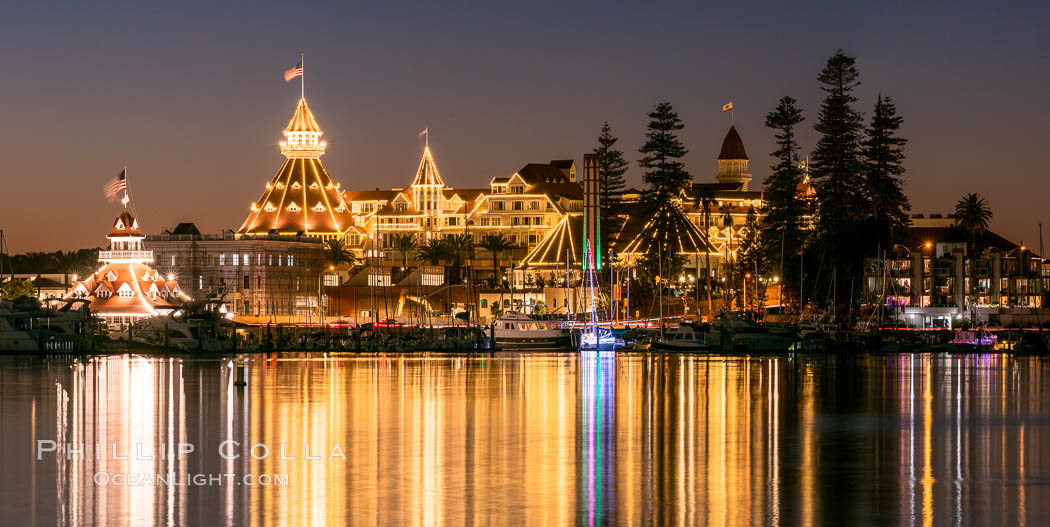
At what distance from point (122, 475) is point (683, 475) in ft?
36.5

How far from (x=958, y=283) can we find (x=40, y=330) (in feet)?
257

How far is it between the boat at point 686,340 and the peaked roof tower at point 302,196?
281 ft

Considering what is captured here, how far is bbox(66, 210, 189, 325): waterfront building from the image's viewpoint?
12862 centimetres

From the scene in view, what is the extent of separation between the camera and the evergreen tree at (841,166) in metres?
117

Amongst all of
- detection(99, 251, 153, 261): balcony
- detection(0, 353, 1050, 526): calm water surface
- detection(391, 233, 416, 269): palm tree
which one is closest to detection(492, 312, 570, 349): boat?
detection(0, 353, 1050, 526): calm water surface

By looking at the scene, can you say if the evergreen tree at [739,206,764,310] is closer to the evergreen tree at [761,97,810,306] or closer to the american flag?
the evergreen tree at [761,97,810,306]

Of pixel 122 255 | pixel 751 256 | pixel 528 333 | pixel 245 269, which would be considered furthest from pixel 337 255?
pixel 528 333

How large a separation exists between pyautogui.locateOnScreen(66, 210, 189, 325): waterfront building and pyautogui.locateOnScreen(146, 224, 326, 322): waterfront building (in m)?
18.9

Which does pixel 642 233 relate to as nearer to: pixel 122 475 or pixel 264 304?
pixel 264 304

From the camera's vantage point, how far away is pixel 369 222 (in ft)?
606

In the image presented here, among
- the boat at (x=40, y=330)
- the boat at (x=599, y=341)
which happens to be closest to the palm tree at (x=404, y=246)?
the boat at (x=599, y=341)

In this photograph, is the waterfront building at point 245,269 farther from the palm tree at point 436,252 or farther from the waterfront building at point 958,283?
the waterfront building at point 958,283

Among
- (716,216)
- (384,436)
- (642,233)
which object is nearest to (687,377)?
(384,436)

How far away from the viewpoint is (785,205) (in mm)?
121188
